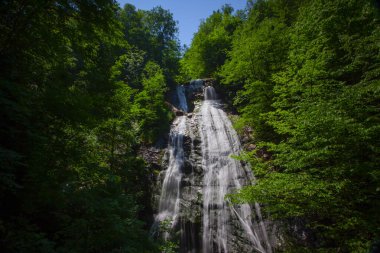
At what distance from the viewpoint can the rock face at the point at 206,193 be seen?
31.7ft

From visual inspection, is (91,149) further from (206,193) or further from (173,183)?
(206,193)

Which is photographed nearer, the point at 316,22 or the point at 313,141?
the point at 313,141

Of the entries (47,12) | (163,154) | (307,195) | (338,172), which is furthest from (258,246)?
(47,12)

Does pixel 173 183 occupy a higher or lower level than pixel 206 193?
higher

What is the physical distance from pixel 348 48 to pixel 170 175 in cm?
1048

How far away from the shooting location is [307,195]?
583 centimetres

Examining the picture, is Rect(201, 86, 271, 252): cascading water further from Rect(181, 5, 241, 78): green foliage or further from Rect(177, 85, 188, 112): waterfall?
Rect(181, 5, 241, 78): green foliage

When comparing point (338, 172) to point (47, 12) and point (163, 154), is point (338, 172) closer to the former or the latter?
point (47, 12)

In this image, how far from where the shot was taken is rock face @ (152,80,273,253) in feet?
31.7

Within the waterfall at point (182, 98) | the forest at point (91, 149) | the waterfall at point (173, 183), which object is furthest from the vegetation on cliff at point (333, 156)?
the waterfall at point (182, 98)

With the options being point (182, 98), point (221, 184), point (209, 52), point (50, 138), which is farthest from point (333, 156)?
point (209, 52)

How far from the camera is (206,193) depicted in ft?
38.5

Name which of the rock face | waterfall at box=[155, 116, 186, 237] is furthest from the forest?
waterfall at box=[155, 116, 186, 237]

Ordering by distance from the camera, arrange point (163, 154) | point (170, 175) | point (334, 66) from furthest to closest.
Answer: point (163, 154) → point (170, 175) → point (334, 66)
